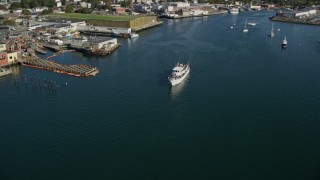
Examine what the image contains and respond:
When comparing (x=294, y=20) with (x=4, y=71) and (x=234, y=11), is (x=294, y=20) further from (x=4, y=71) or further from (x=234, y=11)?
(x=4, y=71)

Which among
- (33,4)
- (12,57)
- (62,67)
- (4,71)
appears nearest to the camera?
(4,71)

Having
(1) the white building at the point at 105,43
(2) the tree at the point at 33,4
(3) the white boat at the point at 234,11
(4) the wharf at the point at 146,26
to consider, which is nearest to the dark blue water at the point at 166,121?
(1) the white building at the point at 105,43

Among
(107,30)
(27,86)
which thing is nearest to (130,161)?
(27,86)

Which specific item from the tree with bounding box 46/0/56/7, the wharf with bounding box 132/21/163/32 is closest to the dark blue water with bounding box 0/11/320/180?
the wharf with bounding box 132/21/163/32

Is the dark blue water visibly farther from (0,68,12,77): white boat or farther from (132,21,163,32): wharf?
(132,21,163,32): wharf

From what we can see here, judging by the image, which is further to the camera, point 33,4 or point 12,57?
point 33,4

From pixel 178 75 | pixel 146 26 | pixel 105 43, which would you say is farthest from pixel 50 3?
pixel 178 75
